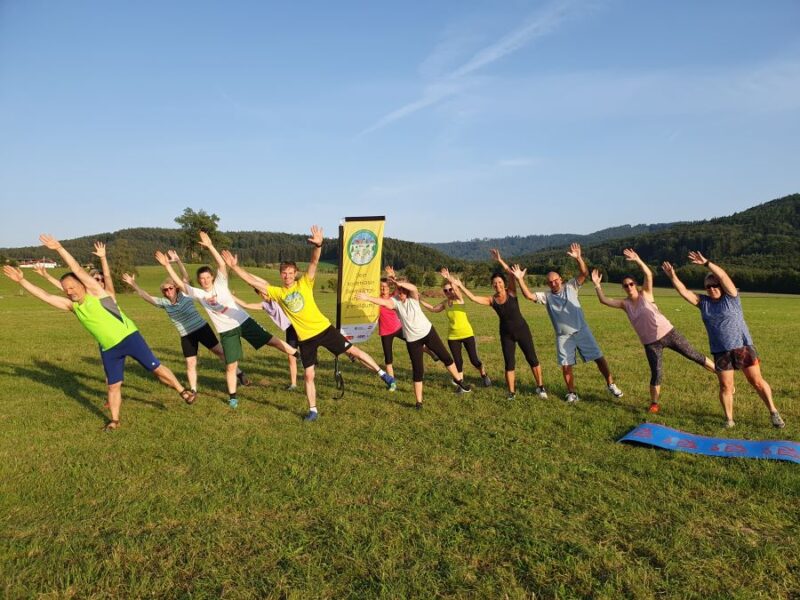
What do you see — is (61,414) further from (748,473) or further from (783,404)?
(783,404)

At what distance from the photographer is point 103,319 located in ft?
24.6

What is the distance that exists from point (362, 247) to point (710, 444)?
6.79m

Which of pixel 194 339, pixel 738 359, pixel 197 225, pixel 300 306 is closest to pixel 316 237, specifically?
pixel 300 306

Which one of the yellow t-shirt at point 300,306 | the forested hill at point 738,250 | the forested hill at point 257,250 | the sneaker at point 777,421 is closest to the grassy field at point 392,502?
the sneaker at point 777,421

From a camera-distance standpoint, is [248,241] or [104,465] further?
[248,241]

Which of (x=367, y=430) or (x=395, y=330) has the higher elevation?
(x=395, y=330)

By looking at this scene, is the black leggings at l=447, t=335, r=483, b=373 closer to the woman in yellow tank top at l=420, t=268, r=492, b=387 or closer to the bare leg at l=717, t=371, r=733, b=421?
the woman in yellow tank top at l=420, t=268, r=492, b=387

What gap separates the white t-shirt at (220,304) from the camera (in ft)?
28.9

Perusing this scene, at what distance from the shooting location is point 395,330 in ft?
37.3

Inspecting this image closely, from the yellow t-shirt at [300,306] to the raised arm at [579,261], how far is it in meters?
4.18

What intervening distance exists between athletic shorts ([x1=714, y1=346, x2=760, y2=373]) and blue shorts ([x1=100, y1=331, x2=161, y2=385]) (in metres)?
8.30

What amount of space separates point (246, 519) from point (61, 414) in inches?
224

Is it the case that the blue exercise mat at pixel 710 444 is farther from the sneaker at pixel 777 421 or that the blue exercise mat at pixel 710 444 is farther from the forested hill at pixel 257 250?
the forested hill at pixel 257 250

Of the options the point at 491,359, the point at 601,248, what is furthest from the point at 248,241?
the point at 491,359
